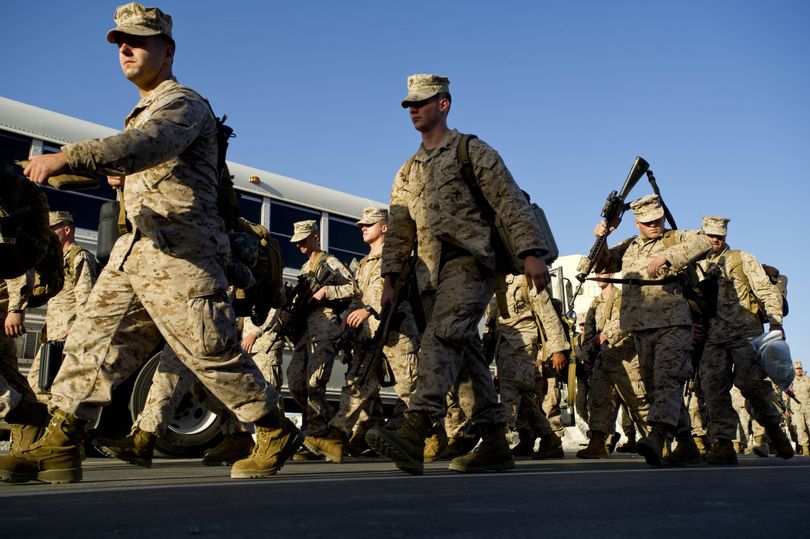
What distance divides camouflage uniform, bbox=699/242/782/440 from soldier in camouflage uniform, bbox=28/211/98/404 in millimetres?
5457

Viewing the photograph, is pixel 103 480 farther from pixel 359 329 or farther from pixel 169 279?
pixel 359 329

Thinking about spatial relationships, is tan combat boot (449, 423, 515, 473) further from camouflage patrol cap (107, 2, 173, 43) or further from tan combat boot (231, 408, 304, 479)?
camouflage patrol cap (107, 2, 173, 43)

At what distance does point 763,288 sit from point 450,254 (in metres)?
4.74

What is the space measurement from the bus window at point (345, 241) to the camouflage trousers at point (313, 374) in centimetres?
190

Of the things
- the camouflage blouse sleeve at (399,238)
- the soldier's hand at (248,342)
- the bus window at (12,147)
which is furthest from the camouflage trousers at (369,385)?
the bus window at (12,147)

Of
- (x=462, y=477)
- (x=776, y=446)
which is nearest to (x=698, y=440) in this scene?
(x=776, y=446)

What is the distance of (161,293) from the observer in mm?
3826

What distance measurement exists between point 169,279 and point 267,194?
5233 mm

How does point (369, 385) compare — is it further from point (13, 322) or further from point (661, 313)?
point (13, 322)

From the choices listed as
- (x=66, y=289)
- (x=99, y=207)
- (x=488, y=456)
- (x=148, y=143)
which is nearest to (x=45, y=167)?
(x=148, y=143)

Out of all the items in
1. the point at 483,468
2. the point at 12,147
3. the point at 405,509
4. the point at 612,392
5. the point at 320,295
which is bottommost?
the point at 483,468

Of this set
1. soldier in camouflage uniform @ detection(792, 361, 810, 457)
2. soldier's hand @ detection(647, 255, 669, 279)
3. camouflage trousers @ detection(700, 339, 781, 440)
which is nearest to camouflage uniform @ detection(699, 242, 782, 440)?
camouflage trousers @ detection(700, 339, 781, 440)

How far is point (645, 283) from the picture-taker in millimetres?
6781

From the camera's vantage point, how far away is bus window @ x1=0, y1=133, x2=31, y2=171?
7102 mm
